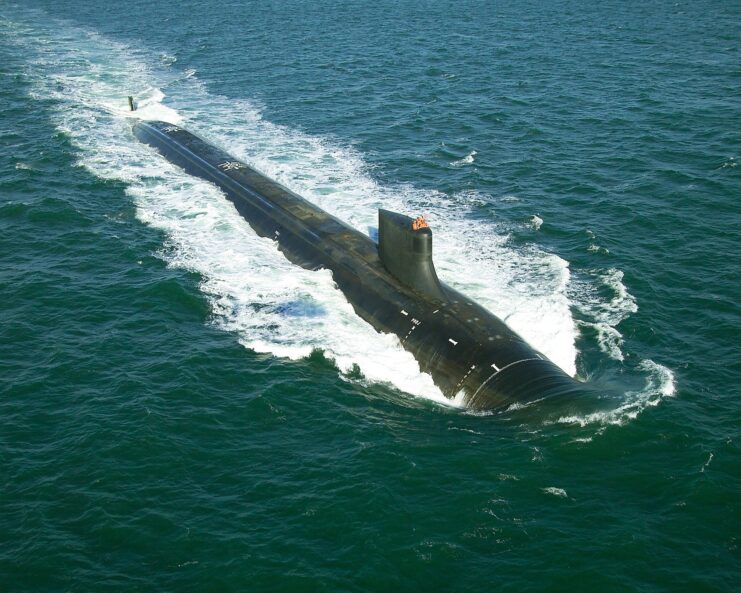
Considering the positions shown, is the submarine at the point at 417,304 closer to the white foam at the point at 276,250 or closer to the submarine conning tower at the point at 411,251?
the submarine conning tower at the point at 411,251

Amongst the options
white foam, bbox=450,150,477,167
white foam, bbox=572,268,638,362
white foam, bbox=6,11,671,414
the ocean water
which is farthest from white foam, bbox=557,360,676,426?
white foam, bbox=450,150,477,167

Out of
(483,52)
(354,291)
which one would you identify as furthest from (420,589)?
(483,52)

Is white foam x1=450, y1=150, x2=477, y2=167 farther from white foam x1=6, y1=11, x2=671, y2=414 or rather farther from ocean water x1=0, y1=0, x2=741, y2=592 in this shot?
ocean water x1=0, y1=0, x2=741, y2=592

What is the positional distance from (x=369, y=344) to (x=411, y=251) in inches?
204

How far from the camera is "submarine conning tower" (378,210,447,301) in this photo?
3644 cm

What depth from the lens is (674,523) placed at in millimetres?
25188

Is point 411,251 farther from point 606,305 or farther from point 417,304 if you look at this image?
point 606,305

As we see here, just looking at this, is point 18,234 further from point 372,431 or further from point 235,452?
point 372,431

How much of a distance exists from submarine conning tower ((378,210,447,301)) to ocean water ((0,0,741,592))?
11.9 feet

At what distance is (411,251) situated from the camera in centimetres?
3709

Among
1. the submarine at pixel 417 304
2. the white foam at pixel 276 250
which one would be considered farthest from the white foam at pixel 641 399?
the white foam at pixel 276 250

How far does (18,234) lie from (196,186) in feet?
44.4

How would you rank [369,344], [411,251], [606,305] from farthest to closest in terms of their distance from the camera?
[606,305] → [411,251] → [369,344]

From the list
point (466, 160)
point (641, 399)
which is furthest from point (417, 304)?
Result: point (466, 160)
